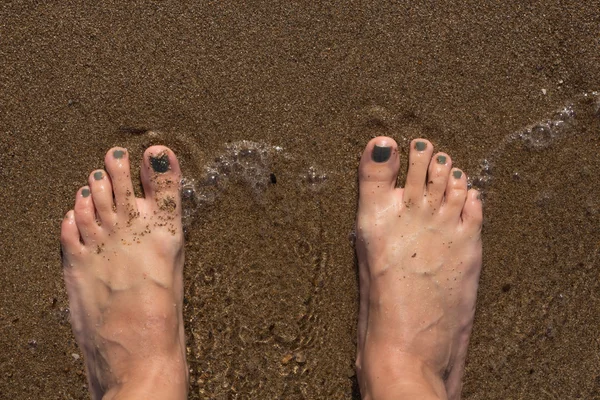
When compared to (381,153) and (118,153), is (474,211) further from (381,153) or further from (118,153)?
(118,153)

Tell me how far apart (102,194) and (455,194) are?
4.40ft

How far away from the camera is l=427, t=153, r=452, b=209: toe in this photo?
7.24 ft

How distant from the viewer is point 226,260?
7.27 ft

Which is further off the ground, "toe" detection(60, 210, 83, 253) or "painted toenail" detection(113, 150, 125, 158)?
"painted toenail" detection(113, 150, 125, 158)

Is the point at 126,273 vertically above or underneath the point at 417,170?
underneath

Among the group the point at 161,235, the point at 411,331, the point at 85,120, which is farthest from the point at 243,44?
the point at 411,331

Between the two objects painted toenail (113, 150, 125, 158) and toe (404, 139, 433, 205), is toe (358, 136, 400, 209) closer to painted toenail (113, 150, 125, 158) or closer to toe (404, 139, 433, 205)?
toe (404, 139, 433, 205)

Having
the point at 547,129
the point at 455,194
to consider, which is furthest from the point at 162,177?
the point at 547,129

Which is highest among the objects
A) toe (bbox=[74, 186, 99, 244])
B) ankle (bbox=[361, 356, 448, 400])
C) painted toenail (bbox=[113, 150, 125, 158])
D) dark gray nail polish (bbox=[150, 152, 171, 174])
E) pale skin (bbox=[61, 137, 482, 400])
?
painted toenail (bbox=[113, 150, 125, 158])

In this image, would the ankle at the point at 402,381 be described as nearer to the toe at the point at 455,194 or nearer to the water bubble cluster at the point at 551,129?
the toe at the point at 455,194

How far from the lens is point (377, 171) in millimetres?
2174

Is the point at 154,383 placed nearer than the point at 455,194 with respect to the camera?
Yes

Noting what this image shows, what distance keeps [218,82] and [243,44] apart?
0.17 metres

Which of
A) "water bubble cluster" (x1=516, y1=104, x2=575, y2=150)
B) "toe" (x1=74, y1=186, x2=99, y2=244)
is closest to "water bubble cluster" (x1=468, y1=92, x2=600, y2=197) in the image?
"water bubble cluster" (x1=516, y1=104, x2=575, y2=150)
